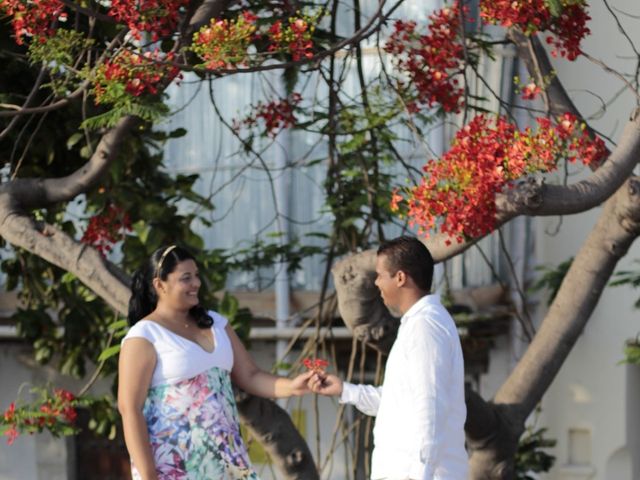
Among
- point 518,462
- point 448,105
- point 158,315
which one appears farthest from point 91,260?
point 518,462

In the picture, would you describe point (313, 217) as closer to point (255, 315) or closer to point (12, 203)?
point (255, 315)

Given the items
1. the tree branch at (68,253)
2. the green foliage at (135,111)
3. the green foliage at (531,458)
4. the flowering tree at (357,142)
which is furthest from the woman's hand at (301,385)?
the green foliage at (531,458)

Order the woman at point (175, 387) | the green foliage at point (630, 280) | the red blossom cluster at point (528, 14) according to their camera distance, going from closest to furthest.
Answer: the woman at point (175, 387), the red blossom cluster at point (528, 14), the green foliage at point (630, 280)

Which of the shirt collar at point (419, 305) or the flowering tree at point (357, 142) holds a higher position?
the flowering tree at point (357, 142)

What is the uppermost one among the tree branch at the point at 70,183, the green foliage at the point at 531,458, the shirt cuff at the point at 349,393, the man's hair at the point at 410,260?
the tree branch at the point at 70,183

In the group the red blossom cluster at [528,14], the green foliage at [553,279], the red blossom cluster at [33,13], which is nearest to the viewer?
the red blossom cluster at [528,14]

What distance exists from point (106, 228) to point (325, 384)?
225 cm

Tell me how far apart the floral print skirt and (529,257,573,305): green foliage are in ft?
15.5

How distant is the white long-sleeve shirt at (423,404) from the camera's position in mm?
4824

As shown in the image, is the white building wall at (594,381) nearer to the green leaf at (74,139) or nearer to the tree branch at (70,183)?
the green leaf at (74,139)

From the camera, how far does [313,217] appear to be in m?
11.3

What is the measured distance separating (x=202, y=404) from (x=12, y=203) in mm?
1633

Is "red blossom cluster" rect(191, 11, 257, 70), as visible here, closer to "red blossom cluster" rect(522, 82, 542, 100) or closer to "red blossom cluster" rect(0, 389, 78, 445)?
"red blossom cluster" rect(522, 82, 542, 100)

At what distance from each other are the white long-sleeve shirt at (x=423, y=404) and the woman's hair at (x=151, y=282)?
95 cm
